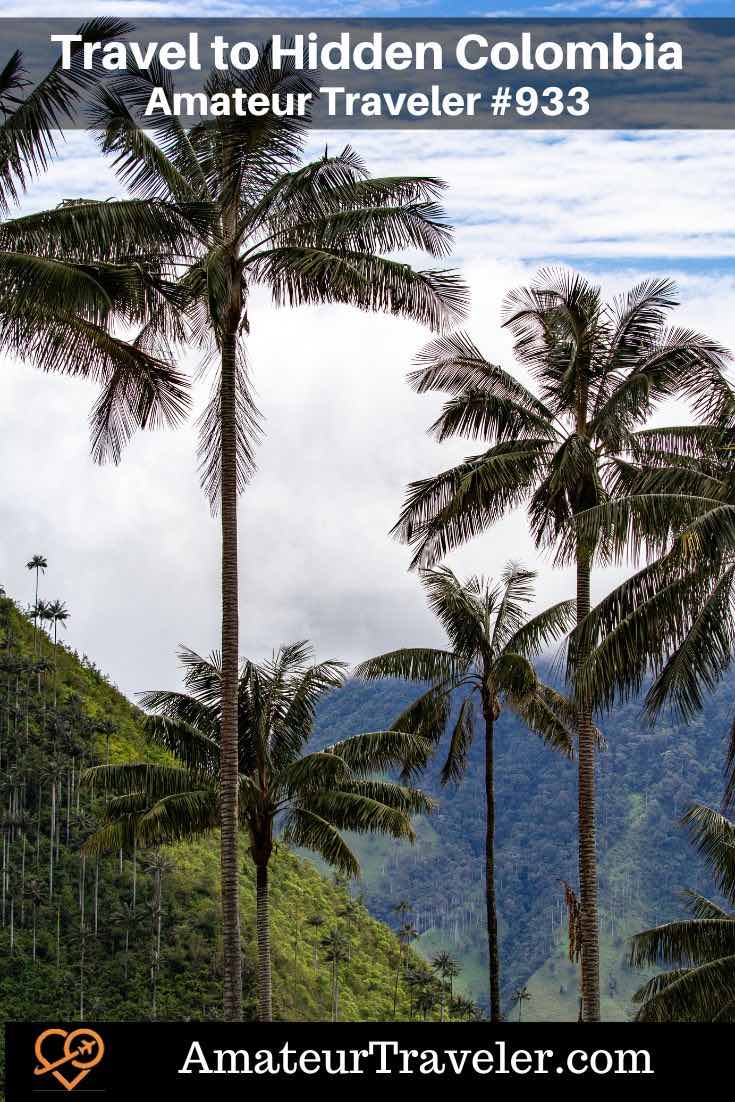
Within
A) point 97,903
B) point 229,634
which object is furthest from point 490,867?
point 97,903

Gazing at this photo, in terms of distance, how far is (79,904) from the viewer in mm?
78312

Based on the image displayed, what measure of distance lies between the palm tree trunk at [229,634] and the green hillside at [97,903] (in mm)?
45875

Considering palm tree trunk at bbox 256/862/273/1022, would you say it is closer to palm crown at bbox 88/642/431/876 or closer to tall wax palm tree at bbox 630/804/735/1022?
palm crown at bbox 88/642/431/876
